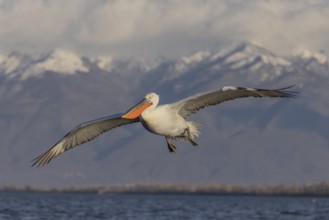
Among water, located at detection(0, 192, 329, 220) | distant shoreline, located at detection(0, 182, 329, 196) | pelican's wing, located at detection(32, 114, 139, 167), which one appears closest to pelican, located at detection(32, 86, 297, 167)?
pelican's wing, located at detection(32, 114, 139, 167)

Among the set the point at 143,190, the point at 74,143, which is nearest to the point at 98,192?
the point at 143,190

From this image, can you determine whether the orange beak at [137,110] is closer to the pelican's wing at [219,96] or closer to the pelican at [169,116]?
the pelican at [169,116]

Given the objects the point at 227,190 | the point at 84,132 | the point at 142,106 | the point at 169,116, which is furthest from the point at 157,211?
the point at 227,190

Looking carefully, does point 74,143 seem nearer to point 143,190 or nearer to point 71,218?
point 71,218

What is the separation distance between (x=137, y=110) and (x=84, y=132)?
169 cm

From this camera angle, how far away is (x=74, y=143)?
2000cm

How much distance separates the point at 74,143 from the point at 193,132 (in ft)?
7.33

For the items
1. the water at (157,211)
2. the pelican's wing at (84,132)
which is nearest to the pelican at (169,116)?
the pelican's wing at (84,132)

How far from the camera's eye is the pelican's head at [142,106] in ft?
61.1

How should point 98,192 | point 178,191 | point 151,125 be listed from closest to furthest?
1. point 151,125
2. point 178,191
3. point 98,192

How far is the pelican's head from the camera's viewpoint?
18625 millimetres

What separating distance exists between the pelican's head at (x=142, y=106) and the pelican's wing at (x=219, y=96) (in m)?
0.43

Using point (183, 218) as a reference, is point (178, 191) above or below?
above

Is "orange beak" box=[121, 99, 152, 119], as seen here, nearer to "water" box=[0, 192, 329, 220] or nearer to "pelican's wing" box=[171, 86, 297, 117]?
"pelican's wing" box=[171, 86, 297, 117]
